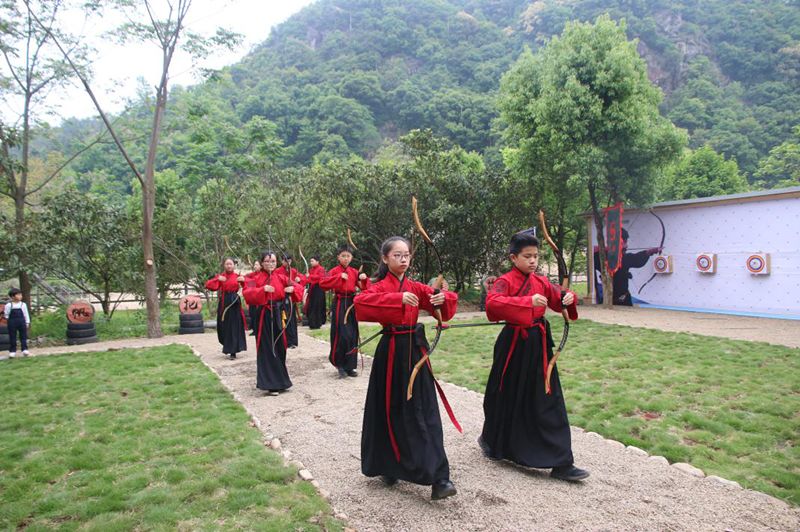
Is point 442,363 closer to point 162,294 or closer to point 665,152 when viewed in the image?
point 665,152

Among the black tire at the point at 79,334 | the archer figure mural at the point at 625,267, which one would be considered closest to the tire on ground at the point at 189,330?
the black tire at the point at 79,334

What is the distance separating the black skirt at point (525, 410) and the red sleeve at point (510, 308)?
0.91 ft

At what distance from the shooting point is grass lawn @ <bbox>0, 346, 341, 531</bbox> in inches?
127

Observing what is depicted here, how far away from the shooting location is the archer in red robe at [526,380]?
3713 mm

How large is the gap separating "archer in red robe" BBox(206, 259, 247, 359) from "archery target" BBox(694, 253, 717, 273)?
1173cm

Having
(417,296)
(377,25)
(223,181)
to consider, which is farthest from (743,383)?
(377,25)

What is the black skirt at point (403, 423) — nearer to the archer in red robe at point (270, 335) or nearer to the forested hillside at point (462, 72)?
the archer in red robe at point (270, 335)

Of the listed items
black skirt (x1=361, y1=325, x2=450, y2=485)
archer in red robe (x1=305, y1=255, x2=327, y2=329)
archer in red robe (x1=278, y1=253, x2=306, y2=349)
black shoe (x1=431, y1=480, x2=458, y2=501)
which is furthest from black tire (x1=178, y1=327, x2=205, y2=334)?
black shoe (x1=431, y1=480, x2=458, y2=501)

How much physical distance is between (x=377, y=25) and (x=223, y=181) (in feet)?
226

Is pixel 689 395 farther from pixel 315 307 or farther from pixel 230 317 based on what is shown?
pixel 315 307

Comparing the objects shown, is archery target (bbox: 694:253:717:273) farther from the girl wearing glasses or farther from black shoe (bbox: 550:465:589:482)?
the girl wearing glasses

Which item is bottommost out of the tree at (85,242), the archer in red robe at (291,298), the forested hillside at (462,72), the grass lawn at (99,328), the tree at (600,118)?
the grass lawn at (99,328)

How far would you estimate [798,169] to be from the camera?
94.3ft

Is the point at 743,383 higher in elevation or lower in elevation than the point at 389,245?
lower
